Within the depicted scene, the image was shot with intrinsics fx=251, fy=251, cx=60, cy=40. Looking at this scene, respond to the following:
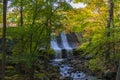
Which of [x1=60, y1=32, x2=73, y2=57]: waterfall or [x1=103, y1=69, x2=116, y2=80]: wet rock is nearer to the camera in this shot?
[x1=103, y1=69, x2=116, y2=80]: wet rock

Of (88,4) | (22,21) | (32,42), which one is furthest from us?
(88,4)

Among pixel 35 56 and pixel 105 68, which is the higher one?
pixel 35 56

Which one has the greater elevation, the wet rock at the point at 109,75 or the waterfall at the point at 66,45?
the waterfall at the point at 66,45

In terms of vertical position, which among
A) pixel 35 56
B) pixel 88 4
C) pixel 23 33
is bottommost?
pixel 35 56

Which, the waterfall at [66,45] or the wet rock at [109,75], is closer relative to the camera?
the wet rock at [109,75]

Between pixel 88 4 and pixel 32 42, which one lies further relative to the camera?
pixel 88 4

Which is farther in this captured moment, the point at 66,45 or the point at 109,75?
the point at 66,45

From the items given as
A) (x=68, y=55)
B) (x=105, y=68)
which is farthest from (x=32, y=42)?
(x=68, y=55)

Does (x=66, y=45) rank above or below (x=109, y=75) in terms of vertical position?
above

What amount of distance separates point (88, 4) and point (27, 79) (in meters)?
8.25

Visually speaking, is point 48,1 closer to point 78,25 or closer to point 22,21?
point 22,21

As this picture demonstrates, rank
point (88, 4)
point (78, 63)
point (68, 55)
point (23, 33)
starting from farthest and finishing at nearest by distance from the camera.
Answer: point (68, 55) → point (78, 63) → point (88, 4) → point (23, 33)

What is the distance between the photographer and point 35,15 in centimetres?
1077

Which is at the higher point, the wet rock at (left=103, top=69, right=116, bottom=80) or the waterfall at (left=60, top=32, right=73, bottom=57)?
the waterfall at (left=60, top=32, right=73, bottom=57)
